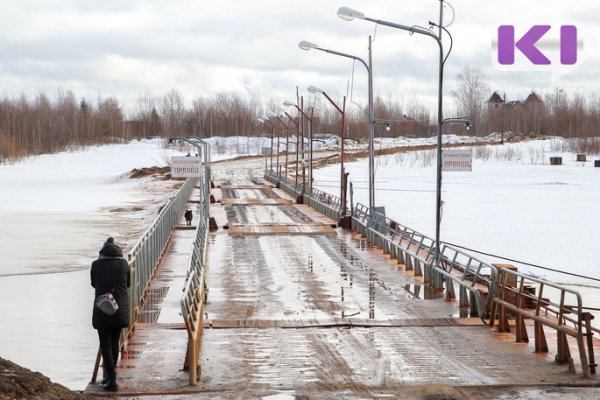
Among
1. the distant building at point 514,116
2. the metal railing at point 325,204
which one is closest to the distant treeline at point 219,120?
the distant building at point 514,116

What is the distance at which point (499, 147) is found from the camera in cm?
13550

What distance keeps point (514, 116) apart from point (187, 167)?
155388 millimetres

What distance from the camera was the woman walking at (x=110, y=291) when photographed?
39.9 ft

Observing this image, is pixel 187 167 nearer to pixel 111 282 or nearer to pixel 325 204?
pixel 111 282

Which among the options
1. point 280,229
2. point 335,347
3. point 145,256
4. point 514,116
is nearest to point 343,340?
point 335,347

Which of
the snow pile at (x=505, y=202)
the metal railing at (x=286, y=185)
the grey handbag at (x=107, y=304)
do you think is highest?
the grey handbag at (x=107, y=304)

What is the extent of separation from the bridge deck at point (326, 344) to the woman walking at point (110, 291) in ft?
1.36

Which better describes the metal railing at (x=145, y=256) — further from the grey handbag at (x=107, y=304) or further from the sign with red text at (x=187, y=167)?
the grey handbag at (x=107, y=304)

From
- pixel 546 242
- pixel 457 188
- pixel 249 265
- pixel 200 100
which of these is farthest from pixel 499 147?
pixel 249 265

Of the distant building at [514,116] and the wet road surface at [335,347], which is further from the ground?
the distant building at [514,116]

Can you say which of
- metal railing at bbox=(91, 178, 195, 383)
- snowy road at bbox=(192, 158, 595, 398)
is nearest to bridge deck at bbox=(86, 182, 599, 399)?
snowy road at bbox=(192, 158, 595, 398)

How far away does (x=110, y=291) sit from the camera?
39.9 ft

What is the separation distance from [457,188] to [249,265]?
5045 cm

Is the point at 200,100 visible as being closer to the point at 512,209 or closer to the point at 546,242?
the point at 512,209
